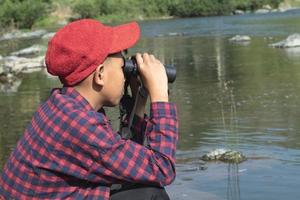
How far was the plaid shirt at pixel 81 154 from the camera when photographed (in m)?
2.44

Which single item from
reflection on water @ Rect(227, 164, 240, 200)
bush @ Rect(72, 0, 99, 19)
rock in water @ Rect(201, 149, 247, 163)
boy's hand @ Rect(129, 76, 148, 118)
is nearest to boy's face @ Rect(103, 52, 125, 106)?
boy's hand @ Rect(129, 76, 148, 118)

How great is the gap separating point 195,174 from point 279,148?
5.17ft

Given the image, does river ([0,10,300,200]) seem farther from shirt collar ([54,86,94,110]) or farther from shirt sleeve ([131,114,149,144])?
shirt collar ([54,86,94,110])

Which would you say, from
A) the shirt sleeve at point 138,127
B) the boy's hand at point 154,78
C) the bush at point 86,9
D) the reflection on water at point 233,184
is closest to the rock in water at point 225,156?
the reflection on water at point 233,184

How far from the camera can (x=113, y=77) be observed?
8.54 feet

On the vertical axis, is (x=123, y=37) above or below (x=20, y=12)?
above

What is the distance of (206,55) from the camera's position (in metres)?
24.1

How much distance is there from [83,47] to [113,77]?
0.18 metres

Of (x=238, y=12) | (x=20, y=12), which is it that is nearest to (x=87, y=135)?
(x=20, y=12)

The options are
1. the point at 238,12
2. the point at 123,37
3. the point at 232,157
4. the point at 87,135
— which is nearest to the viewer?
the point at 87,135

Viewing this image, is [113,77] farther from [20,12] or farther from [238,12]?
[238,12]

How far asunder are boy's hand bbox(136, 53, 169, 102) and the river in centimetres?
128

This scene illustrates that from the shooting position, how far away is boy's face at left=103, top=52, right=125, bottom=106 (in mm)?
2584

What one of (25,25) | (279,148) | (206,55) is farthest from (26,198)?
(25,25)
